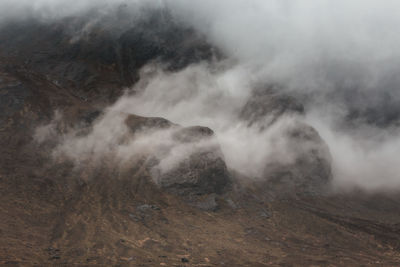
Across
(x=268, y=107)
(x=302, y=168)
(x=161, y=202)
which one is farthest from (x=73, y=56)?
(x=302, y=168)

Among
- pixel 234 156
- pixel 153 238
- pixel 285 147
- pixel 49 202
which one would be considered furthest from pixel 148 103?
pixel 153 238

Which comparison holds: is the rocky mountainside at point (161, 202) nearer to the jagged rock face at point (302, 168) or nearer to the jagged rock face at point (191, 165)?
the jagged rock face at point (191, 165)

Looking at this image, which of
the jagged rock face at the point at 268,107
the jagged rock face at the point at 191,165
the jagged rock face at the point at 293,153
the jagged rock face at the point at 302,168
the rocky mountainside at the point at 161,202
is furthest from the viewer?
the jagged rock face at the point at 268,107

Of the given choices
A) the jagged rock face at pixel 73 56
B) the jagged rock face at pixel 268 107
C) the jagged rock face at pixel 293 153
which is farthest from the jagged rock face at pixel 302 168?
the jagged rock face at pixel 73 56

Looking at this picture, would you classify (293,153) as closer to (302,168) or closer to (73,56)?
(302,168)

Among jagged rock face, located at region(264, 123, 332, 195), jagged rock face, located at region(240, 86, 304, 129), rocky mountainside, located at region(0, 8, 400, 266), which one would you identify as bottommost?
rocky mountainside, located at region(0, 8, 400, 266)

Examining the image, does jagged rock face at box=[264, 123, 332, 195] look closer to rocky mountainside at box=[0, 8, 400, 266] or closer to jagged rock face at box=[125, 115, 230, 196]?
rocky mountainside at box=[0, 8, 400, 266]

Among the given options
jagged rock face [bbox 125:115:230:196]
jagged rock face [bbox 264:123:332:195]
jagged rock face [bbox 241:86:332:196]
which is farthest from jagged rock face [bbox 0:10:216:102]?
jagged rock face [bbox 264:123:332:195]
